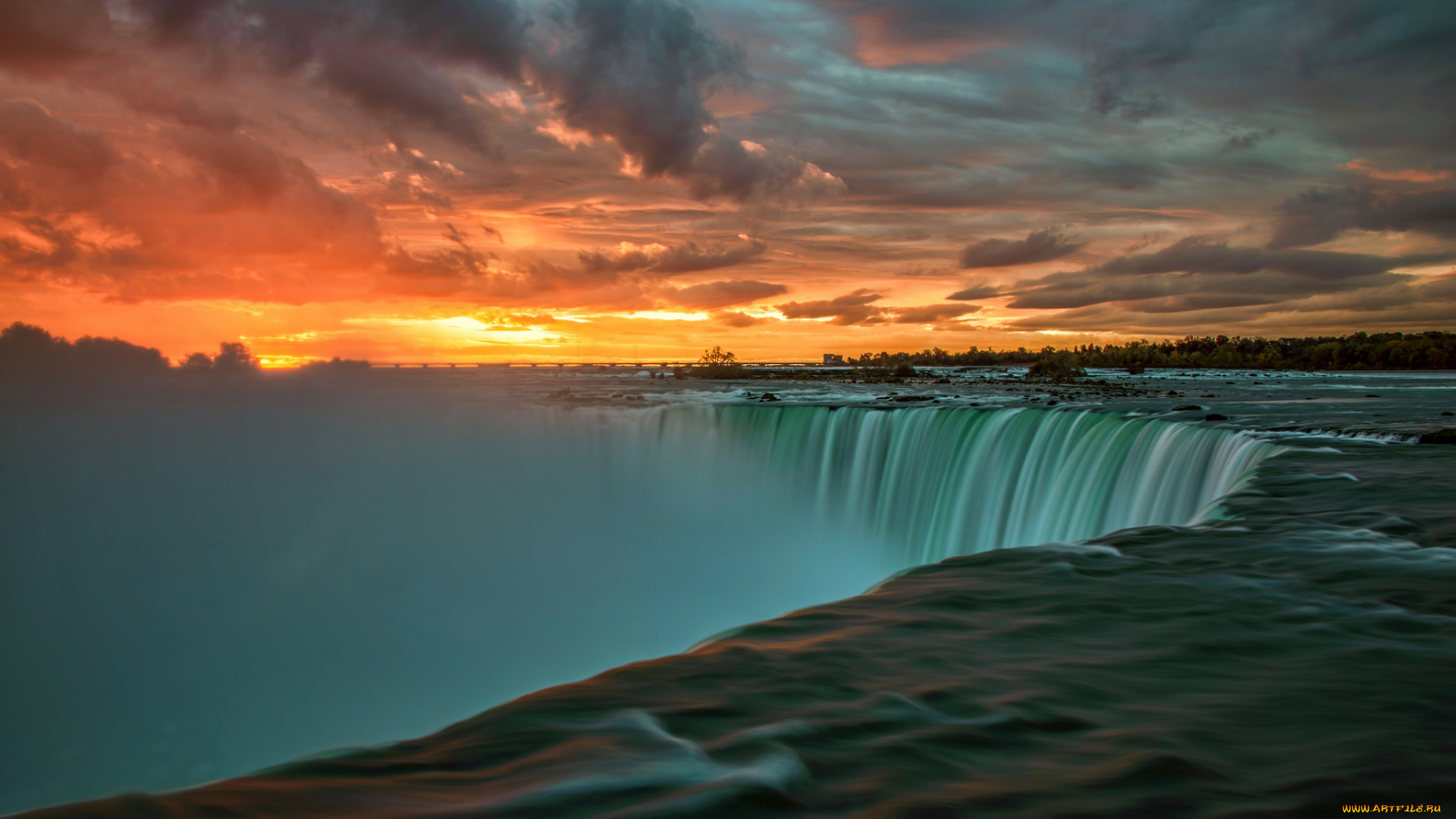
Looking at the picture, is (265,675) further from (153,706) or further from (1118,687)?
(1118,687)

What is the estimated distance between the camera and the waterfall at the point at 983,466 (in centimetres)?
1375

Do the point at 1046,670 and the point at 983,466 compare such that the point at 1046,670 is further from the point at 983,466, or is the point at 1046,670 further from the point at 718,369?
the point at 718,369

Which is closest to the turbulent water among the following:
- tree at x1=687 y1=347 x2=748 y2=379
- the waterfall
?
the waterfall

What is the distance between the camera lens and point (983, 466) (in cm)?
2027

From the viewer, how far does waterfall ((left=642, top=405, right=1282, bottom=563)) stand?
13750mm

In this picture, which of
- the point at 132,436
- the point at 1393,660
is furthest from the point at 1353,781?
the point at 132,436

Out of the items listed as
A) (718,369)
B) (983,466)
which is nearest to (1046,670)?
(983,466)

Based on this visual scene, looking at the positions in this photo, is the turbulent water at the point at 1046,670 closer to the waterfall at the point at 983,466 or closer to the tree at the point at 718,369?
the waterfall at the point at 983,466

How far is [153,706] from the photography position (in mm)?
23812

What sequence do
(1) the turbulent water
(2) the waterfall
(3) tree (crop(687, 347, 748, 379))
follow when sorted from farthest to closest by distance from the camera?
(3) tree (crop(687, 347, 748, 379)) → (2) the waterfall → (1) the turbulent water

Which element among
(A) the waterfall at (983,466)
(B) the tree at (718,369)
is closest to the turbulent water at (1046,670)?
(A) the waterfall at (983,466)

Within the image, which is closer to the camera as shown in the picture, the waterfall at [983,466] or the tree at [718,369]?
the waterfall at [983,466]

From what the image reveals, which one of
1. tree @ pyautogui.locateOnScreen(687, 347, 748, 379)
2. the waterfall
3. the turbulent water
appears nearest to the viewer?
the turbulent water

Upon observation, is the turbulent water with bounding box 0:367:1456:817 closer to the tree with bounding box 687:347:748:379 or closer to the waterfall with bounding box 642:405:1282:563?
the waterfall with bounding box 642:405:1282:563
